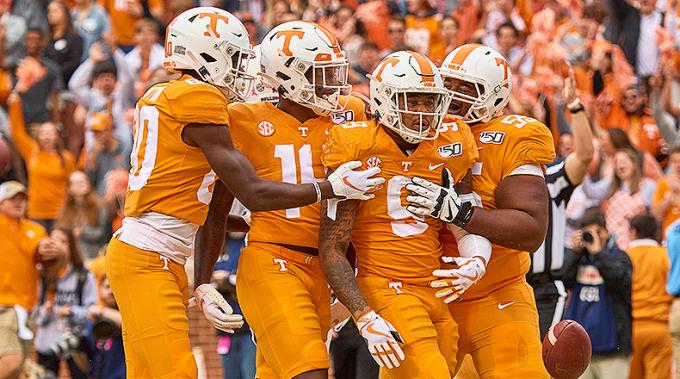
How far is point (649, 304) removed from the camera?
9.38 m

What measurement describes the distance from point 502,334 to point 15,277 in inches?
180

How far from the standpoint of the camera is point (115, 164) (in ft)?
41.7

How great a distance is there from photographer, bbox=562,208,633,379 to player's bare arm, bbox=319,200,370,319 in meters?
3.29

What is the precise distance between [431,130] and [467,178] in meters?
0.33

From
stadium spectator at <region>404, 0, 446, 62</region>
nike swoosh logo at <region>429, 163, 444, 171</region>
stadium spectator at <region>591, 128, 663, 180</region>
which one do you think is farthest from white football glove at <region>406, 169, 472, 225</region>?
stadium spectator at <region>404, 0, 446, 62</region>

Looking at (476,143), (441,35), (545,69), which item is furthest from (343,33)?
(476,143)

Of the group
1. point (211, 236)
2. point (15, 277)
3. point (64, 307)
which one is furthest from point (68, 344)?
point (211, 236)

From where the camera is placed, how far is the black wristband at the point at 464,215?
604 cm

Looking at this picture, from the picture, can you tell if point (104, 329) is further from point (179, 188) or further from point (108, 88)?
point (108, 88)

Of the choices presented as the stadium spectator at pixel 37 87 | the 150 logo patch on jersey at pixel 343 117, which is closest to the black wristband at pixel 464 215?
the 150 logo patch on jersey at pixel 343 117

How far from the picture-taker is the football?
6.32 meters

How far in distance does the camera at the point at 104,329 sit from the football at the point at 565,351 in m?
4.09

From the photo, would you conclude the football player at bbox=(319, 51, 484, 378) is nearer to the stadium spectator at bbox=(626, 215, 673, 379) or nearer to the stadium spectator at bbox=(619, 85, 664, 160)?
the stadium spectator at bbox=(626, 215, 673, 379)

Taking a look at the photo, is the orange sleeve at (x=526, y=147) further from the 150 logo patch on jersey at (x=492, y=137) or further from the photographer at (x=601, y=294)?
the photographer at (x=601, y=294)
